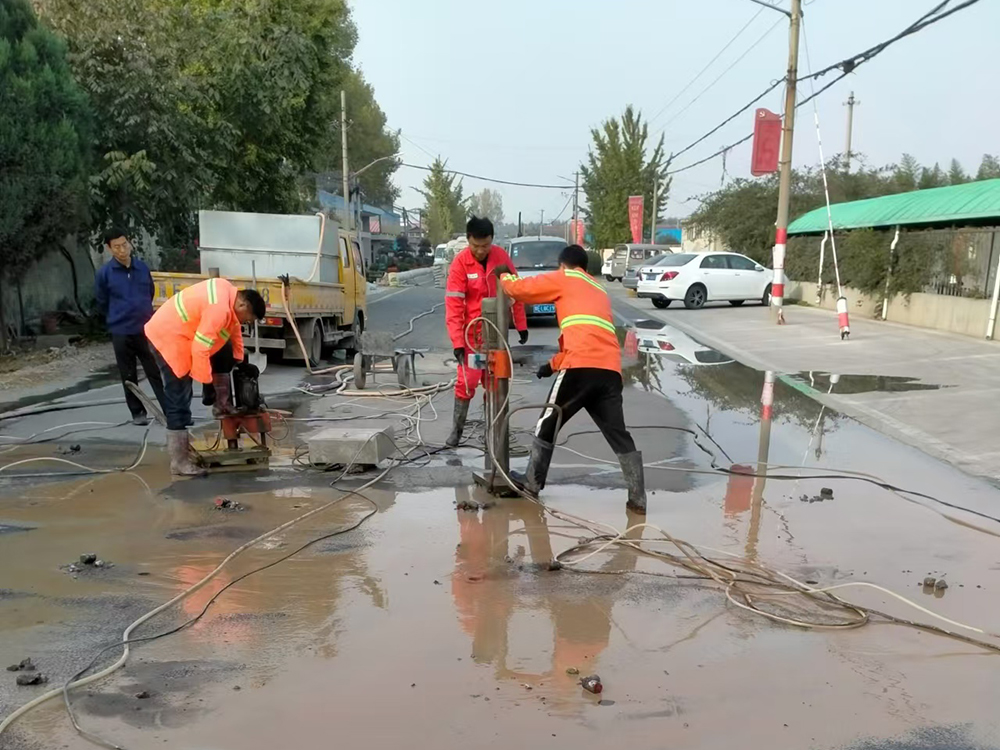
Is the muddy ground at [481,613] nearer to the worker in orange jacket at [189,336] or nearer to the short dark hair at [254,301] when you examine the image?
the worker in orange jacket at [189,336]

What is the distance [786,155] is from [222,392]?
1673cm

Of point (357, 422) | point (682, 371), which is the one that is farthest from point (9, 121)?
point (682, 371)

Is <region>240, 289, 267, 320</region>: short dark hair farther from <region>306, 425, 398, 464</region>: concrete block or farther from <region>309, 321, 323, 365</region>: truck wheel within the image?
<region>309, 321, 323, 365</region>: truck wheel

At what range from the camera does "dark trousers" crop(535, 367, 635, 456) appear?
549 centimetres

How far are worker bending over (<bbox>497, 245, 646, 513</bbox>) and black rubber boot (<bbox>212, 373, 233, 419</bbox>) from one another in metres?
2.44

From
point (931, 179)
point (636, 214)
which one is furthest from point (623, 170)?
point (931, 179)

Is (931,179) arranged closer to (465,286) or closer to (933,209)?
(933,209)

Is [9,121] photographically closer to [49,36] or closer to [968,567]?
[49,36]

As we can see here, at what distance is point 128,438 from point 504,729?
19.2 feet

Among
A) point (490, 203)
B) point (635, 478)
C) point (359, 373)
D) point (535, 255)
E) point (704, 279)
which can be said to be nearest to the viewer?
point (635, 478)

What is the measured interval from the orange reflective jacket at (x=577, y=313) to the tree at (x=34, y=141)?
8818 millimetres

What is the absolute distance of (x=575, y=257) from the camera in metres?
5.74

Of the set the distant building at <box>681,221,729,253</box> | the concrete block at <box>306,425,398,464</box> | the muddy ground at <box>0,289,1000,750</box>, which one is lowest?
the muddy ground at <box>0,289,1000,750</box>

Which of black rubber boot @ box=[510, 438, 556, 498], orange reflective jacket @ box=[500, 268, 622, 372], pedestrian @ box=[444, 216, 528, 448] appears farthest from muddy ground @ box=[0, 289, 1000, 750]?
orange reflective jacket @ box=[500, 268, 622, 372]
